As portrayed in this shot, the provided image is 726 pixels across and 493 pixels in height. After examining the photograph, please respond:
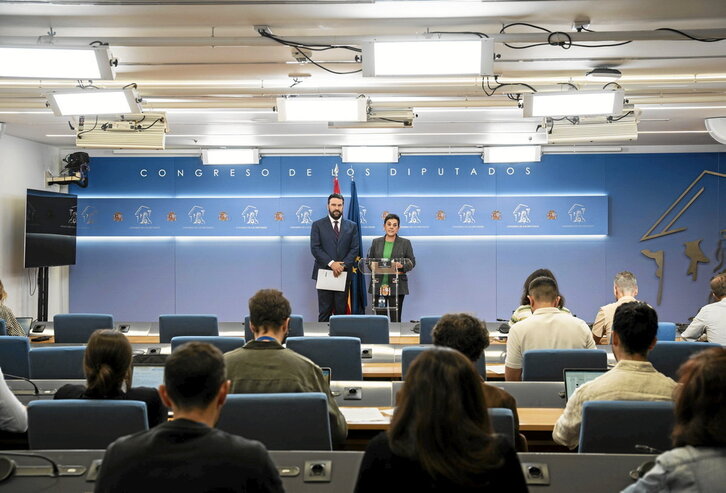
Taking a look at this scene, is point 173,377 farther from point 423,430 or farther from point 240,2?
point 240,2

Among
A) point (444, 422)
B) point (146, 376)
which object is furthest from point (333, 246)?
point (444, 422)

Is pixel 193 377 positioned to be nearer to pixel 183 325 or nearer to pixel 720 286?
pixel 183 325

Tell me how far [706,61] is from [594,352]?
335 centimetres

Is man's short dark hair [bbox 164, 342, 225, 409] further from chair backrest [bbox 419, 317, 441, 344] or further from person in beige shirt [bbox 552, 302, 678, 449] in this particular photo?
chair backrest [bbox 419, 317, 441, 344]

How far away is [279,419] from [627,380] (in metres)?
1.39

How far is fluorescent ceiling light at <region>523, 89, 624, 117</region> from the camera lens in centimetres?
609

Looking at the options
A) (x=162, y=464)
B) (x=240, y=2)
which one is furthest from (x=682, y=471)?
(x=240, y=2)

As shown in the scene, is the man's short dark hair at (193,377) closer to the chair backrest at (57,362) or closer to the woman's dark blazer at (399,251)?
the chair backrest at (57,362)

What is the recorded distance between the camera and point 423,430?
1.73 m

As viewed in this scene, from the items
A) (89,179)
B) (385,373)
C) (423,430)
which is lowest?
(385,373)

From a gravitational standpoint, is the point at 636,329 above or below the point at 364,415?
above

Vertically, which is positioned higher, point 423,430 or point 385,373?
point 423,430

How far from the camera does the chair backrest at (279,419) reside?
282cm

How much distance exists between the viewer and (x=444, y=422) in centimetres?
173
